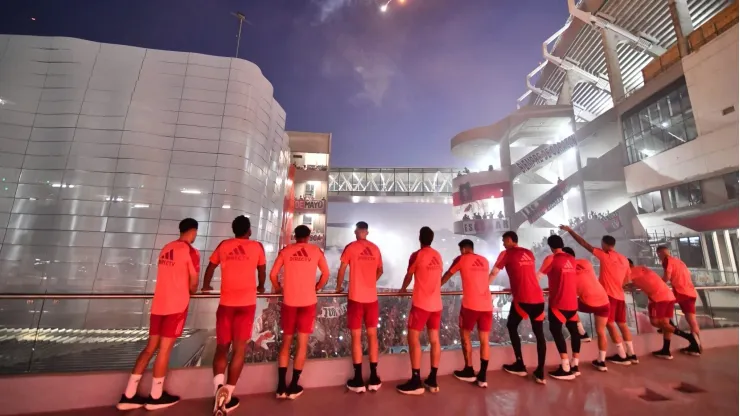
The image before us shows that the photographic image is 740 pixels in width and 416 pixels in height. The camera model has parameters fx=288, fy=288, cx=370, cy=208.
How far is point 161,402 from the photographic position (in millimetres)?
2859

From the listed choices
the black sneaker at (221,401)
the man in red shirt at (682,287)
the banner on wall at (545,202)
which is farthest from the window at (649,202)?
the black sneaker at (221,401)

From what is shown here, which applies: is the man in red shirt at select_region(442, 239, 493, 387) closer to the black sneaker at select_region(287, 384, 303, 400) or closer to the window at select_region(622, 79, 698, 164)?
the black sneaker at select_region(287, 384, 303, 400)

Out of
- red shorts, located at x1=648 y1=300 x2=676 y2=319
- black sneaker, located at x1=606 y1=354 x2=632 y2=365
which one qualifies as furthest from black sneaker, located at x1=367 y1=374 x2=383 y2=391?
red shorts, located at x1=648 y1=300 x2=676 y2=319

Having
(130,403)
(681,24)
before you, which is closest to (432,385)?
(130,403)

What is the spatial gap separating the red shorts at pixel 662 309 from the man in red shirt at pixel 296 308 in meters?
5.53

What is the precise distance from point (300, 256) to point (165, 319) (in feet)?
4.92

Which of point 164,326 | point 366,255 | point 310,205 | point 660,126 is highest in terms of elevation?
point 660,126

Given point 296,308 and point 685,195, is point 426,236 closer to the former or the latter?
point 296,308

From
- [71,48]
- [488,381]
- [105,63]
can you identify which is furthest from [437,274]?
[71,48]

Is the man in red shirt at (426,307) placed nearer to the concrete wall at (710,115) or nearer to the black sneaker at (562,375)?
the black sneaker at (562,375)

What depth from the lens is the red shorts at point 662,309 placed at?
4.62 metres

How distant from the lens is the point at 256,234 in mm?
11547

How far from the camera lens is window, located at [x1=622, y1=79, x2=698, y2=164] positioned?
13.7 metres

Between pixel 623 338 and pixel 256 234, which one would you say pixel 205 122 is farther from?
pixel 623 338
